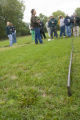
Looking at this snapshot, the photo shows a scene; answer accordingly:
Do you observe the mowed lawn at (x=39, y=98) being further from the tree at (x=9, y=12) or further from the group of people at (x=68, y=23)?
the tree at (x=9, y=12)

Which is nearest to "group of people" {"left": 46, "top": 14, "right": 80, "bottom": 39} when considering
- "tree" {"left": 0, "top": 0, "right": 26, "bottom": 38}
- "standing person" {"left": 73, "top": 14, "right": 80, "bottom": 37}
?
"standing person" {"left": 73, "top": 14, "right": 80, "bottom": 37}

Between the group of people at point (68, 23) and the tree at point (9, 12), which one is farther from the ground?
the tree at point (9, 12)

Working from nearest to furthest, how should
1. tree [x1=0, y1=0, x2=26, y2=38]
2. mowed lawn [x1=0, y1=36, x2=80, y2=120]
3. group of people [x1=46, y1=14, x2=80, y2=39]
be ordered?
1. mowed lawn [x1=0, y1=36, x2=80, y2=120]
2. group of people [x1=46, y1=14, x2=80, y2=39]
3. tree [x1=0, y1=0, x2=26, y2=38]

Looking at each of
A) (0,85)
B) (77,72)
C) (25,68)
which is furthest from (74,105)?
(25,68)

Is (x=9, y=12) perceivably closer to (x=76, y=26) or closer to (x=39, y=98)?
(x=76, y=26)

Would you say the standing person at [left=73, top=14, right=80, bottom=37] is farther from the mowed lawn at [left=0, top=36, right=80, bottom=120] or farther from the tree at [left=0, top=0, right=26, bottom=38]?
the tree at [left=0, top=0, right=26, bottom=38]

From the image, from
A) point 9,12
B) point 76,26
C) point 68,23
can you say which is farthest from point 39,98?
point 9,12

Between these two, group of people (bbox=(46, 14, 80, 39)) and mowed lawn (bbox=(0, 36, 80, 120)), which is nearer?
mowed lawn (bbox=(0, 36, 80, 120))

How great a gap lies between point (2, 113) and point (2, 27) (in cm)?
3561

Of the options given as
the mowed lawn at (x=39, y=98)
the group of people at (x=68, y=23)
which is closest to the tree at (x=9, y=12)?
the group of people at (x=68, y=23)

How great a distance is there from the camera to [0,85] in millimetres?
3080

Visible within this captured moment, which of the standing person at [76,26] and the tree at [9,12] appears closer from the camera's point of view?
the standing person at [76,26]

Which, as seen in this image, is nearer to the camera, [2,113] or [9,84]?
[2,113]

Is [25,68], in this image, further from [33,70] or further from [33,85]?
[33,85]
